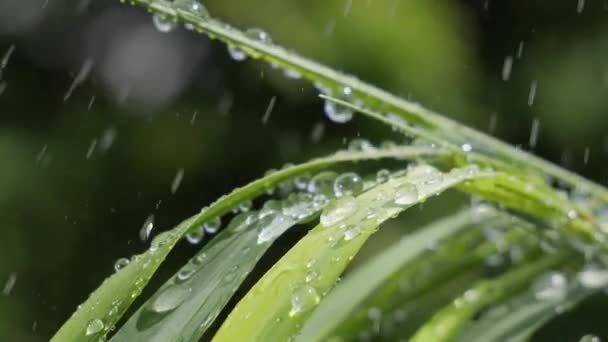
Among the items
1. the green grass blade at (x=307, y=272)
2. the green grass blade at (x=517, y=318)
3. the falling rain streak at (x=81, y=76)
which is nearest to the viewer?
the green grass blade at (x=307, y=272)

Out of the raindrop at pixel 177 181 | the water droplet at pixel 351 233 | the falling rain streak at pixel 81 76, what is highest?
the water droplet at pixel 351 233

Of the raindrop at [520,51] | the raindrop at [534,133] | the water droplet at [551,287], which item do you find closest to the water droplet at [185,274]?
the water droplet at [551,287]

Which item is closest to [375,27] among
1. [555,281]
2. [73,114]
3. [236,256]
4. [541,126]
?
[541,126]

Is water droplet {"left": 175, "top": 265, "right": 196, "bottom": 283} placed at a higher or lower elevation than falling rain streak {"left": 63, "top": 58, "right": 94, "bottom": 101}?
higher

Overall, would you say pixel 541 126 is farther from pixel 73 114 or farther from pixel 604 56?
pixel 73 114

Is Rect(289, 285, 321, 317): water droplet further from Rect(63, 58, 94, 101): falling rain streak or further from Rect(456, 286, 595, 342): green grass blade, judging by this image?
Rect(63, 58, 94, 101): falling rain streak

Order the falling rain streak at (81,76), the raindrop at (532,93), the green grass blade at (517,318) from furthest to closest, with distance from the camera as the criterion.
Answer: the falling rain streak at (81,76) < the raindrop at (532,93) < the green grass blade at (517,318)

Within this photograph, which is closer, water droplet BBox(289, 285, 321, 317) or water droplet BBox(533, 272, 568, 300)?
water droplet BBox(289, 285, 321, 317)

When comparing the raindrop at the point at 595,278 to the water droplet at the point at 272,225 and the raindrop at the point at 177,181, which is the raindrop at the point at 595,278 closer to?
the water droplet at the point at 272,225

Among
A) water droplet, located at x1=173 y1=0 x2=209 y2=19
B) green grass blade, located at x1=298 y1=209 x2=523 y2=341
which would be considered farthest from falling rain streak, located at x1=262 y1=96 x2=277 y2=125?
water droplet, located at x1=173 y1=0 x2=209 y2=19
